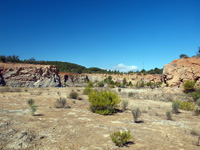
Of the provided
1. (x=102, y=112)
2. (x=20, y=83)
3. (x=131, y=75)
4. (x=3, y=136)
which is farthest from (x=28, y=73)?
(x=131, y=75)

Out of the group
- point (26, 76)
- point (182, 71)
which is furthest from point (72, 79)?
point (182, 71)

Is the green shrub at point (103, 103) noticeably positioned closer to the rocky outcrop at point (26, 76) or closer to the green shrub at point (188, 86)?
the green shrub at point (188, 86)

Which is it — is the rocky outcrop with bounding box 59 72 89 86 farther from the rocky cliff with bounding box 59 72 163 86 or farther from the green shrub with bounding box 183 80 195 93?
the green shrub with bounding box 183 80 195 93

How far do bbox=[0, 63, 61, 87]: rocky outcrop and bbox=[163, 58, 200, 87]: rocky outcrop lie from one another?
29.8m

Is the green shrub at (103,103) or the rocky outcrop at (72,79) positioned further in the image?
the rocky outcrop at (72,79)

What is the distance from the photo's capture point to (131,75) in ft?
200

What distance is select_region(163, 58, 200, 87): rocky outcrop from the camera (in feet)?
69.2

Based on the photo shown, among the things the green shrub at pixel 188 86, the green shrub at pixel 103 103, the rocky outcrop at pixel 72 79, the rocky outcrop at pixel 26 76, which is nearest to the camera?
the green shrub at pixel 103 103

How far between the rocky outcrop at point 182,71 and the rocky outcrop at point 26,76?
2981cm

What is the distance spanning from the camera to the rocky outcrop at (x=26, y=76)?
35.0 m

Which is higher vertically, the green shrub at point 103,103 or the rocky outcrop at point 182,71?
the rocky outcrop at point 182,71

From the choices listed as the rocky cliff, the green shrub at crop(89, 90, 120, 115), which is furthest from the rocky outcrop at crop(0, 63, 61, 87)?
the green shrub at crop(89, 90, 120, 115)

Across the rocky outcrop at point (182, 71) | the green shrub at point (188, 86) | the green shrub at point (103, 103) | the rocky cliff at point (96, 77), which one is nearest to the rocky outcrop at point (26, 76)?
the rocky cliff at point (96, 77)

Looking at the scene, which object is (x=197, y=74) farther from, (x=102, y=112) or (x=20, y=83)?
(x=20, y=83)
